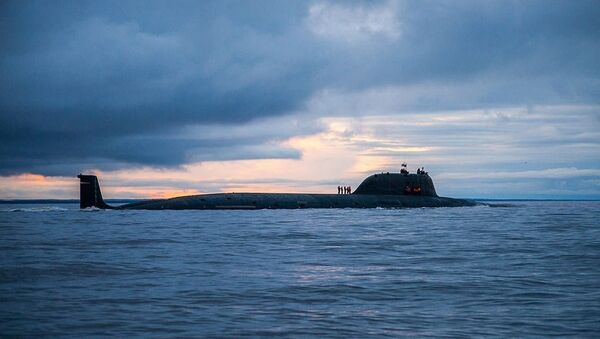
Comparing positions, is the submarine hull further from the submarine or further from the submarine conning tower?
the submarine conning tower

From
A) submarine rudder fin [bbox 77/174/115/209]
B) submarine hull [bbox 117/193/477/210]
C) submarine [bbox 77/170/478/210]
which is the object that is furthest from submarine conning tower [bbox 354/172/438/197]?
submarine rudder fin [bbox 77/174/115/209]

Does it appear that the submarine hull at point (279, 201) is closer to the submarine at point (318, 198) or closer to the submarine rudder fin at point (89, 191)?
the submarine at point (318, 198)

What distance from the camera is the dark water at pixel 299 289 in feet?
34.8

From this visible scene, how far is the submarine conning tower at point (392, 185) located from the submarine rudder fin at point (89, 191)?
29.8 meters

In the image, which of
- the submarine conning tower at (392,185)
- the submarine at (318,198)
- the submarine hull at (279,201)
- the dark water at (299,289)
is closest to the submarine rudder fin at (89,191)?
the submarine at (318,198)

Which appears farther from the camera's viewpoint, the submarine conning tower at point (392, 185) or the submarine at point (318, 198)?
the submarine conning tower at point (392, 185)

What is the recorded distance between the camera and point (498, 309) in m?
12.1

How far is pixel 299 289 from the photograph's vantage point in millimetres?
14281

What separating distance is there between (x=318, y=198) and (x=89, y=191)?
942 inches

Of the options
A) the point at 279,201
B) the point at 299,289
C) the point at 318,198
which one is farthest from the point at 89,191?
the point at 299,289

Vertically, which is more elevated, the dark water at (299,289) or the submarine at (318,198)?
the submarine at (318,198)

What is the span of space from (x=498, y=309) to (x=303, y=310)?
3.83 meters

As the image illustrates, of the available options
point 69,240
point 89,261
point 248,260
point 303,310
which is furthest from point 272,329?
point 69,240

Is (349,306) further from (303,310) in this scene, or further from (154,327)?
(154,327)
